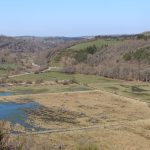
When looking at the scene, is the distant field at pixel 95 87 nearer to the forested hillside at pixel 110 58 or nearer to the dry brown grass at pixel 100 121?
the dry brown grass at pixel 100 121

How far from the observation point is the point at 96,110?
49688 mm

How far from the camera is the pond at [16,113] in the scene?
3983 centimetres

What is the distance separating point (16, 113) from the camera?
4606 cm

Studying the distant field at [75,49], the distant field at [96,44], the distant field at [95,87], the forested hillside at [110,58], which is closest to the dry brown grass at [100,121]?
the distant field at [95,87]

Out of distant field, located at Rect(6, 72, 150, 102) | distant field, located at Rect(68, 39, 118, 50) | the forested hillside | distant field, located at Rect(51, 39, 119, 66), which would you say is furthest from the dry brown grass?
distant field, located at Rect(68, 39, 118, 50)

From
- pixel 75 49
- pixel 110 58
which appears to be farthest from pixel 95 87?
pixel 75 49

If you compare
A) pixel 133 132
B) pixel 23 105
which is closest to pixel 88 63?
pixel 23 105

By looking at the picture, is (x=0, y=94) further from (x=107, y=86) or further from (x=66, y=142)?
(x=66, y=142)

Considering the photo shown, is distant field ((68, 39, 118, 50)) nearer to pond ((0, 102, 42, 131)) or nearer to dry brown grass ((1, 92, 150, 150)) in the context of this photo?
dry brown grass ((1, 92, 150, 150))

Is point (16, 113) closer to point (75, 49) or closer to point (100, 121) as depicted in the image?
point (100, 121)

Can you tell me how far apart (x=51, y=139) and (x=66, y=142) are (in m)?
1.57

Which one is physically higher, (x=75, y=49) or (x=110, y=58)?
(x=75, y=49)

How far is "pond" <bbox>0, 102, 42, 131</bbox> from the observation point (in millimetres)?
39828

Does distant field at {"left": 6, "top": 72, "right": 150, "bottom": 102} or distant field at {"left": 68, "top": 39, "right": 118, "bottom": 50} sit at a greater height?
distant field at {"left": 68, "top": 39, "right": 118, "bottom": 50}
